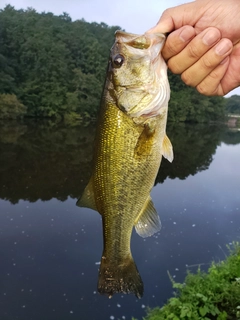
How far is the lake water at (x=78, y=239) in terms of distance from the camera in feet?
24.6

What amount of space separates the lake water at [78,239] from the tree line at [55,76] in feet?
94.5

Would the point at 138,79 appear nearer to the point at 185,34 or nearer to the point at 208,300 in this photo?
→ the point at 185,34

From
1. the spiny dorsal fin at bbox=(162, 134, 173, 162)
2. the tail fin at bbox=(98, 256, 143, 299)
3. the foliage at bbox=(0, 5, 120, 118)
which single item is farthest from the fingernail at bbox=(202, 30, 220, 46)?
the foliage at bbox=(0, 5, 120, 118)

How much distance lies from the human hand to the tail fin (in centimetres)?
152

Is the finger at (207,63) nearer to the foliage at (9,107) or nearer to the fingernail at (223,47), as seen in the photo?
the fingernail at (223,47)

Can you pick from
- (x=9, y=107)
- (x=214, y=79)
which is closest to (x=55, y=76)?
(x=9, y=107)

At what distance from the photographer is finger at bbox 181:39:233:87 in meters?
2.36

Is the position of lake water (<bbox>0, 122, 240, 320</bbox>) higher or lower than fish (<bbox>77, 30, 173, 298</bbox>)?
higher

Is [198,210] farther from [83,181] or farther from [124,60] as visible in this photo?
[124,60]

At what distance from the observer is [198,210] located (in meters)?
13.1

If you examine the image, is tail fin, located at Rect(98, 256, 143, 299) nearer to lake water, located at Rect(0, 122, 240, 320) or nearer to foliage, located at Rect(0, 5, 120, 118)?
lake water, located at Rect(0, 122, 240, 320)

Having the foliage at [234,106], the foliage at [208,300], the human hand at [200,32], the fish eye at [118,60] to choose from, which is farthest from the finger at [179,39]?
the foliage at [234,106]

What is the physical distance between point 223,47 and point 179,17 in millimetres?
353

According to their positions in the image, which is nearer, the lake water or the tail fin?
the tail fin
